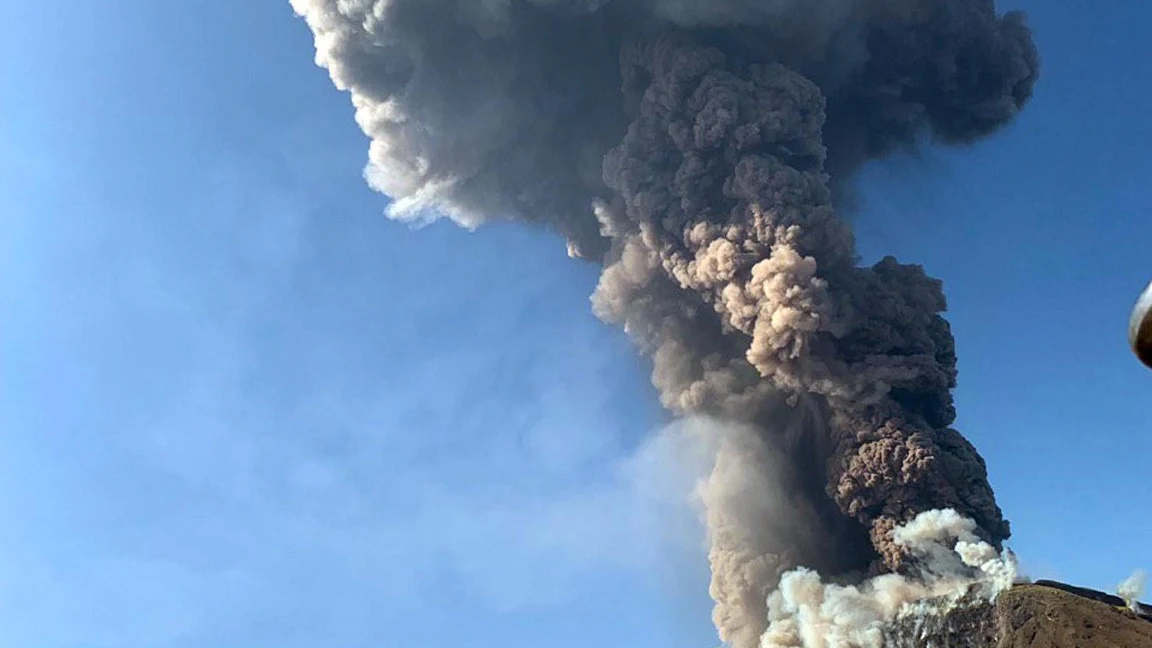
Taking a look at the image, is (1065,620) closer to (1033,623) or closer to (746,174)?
(1033,623)

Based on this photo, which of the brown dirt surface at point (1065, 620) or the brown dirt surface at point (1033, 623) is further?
the brown dirt surface at point (1033, 623)

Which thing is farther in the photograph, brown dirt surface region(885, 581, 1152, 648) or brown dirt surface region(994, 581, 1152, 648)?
brown dirt surface region(885, 581, 1152, 648)

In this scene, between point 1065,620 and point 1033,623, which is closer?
point 1065,620

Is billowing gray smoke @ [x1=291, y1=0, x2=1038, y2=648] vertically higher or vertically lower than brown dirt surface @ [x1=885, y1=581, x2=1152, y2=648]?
higher

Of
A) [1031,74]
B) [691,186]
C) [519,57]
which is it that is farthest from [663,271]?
[1031,74]

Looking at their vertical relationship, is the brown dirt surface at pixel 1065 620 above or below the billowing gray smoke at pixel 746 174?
below

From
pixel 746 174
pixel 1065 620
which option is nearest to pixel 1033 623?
pixel 1065 620

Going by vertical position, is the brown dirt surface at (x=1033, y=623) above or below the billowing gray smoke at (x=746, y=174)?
below

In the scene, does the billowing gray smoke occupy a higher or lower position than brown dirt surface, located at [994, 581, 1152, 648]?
higher

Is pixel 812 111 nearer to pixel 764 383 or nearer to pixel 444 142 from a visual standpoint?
pixel 764 383
